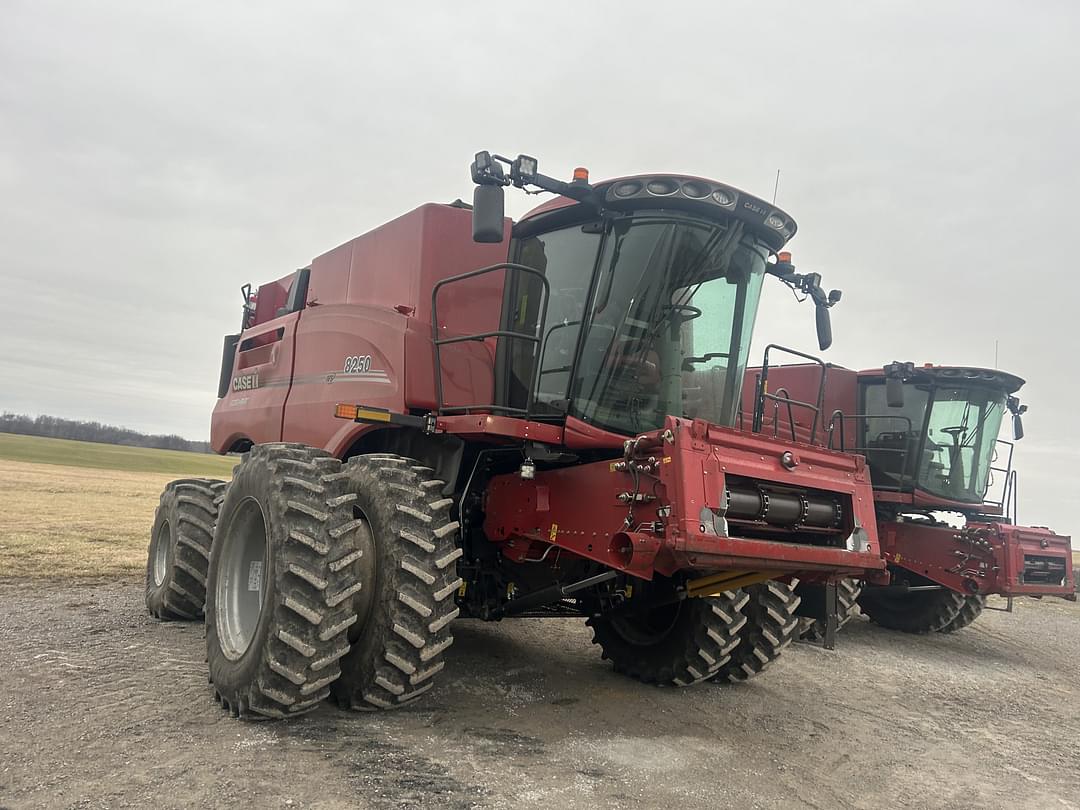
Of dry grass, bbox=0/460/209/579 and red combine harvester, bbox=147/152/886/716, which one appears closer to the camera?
red combine harvester, bbox=147/152/886/716

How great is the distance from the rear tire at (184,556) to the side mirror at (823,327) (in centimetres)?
537

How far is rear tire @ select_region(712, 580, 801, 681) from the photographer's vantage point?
6172 mm

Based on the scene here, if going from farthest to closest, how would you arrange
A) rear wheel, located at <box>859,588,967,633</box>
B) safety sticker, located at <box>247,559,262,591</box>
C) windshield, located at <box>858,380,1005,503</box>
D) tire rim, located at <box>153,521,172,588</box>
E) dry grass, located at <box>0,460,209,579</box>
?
rear wheel, located at <box>859,588,967,633</box> < windshield, located at <box>858,380,1005,503</box> < dry grass, located at <box>0,460,209,579</box> < tire rim, located at <box>153,521,172,588</box> < safety sticker, located at <box>247,559,262,591</box>

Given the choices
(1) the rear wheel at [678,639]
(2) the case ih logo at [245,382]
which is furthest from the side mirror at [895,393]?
(2) the case ih logo at [245,382]

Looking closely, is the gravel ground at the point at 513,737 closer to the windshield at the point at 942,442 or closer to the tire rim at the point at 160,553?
the tire rim at the point at 160,553

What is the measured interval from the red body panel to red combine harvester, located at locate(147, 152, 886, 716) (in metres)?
0.02

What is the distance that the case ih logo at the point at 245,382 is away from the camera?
754 centimetres

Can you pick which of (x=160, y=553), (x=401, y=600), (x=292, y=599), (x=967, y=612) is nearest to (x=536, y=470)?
(x=401, y=600)

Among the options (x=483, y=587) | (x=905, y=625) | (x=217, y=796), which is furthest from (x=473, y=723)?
(x=905, y=625)

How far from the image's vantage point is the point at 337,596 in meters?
4.25

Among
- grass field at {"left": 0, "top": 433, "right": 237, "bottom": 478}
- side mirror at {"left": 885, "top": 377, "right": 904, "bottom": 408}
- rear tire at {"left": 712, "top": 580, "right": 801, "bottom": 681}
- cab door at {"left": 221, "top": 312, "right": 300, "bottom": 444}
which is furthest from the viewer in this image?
grass field at {"left": 0, "top": 433, "right": 237, "bottom": 478}

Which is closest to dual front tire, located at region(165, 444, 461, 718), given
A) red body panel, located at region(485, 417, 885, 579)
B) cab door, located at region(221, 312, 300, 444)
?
red body panel, located at region(485, 417, 885, 579)

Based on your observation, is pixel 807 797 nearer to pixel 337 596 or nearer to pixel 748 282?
pixel 337 596

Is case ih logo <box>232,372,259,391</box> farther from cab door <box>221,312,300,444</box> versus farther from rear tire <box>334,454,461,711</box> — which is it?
rear tire <box>334,454,461,711</box>
